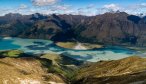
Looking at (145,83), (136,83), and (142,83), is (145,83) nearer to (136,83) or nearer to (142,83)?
(142,83)

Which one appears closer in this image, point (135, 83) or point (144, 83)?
point (144, 83)

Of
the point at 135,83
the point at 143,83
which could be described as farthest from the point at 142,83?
the point at 135,83

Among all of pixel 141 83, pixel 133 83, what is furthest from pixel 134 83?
pixel 141 83

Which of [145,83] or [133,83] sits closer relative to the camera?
[145,83]

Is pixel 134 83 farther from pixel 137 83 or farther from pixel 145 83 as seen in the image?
pixel 145 83

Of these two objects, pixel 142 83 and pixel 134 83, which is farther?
pixel 134 83

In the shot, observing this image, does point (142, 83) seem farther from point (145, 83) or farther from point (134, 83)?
point (134, 83)

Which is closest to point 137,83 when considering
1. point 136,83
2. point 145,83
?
point 136,83

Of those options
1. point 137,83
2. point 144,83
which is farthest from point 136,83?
point 144,83
